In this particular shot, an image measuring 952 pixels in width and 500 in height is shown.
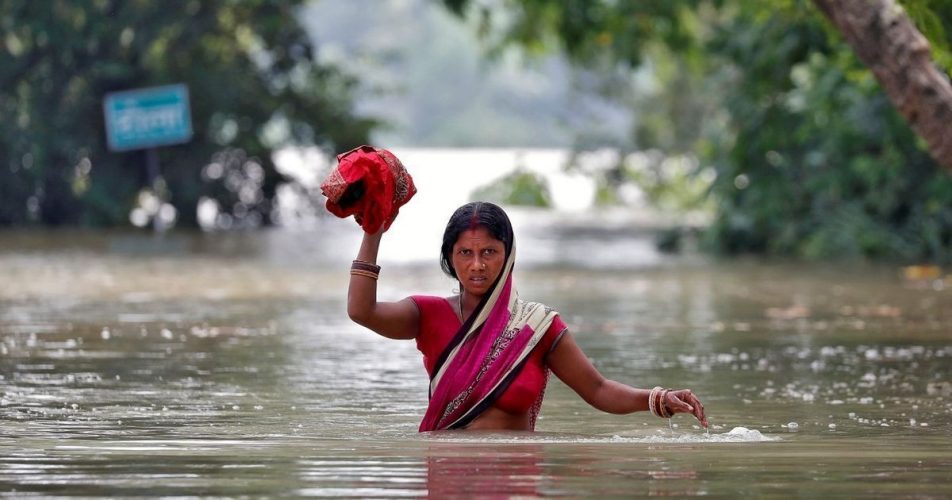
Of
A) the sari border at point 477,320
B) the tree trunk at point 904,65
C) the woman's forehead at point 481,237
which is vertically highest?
the tree trunk at point 904,65

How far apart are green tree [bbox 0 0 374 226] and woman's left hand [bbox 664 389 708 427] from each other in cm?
2243

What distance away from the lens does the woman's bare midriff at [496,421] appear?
6809mm

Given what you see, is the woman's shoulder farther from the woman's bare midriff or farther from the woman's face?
the woman's bare midriff

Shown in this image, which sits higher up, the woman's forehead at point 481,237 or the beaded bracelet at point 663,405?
the woman's forehead at point 481,237

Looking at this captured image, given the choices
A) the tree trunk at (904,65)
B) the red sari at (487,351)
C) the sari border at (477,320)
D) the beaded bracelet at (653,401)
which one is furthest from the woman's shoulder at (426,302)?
the tree trunk at (904,65)

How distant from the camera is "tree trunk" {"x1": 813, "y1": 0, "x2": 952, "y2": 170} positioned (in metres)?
11.6

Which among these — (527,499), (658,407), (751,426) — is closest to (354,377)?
(751,426)

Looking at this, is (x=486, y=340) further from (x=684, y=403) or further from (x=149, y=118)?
(x=149, y=118)

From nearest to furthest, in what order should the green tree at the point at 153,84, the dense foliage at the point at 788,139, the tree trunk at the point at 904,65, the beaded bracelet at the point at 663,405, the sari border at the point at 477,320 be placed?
the beaded bracelet at the point at 663,405
the sari border at the point at 477,320
the tree trunk at the point at 904,65
the dense foliage at the point at 788,139
the green tree at the point at 153,84

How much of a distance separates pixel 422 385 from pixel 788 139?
14.9 m

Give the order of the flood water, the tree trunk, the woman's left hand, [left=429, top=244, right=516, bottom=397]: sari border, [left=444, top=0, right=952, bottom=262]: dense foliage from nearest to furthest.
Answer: the flood water, the woman's left hand, [left=429, top=244, right=516, bottom=397]: sari border, the tree trunk, [left=444, top=0, right=952, bottom=262]: dense foliage

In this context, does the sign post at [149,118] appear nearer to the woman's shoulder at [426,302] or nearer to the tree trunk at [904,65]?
the tree trunk at [904,65]

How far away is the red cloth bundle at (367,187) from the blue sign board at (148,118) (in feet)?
63.1

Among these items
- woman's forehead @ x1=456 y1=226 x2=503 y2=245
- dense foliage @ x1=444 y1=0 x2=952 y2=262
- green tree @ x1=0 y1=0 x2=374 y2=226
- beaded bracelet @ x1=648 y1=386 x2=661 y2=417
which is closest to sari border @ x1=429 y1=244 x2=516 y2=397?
woman's forehead @ x1=456 y1=226 x2=503 y2=245
